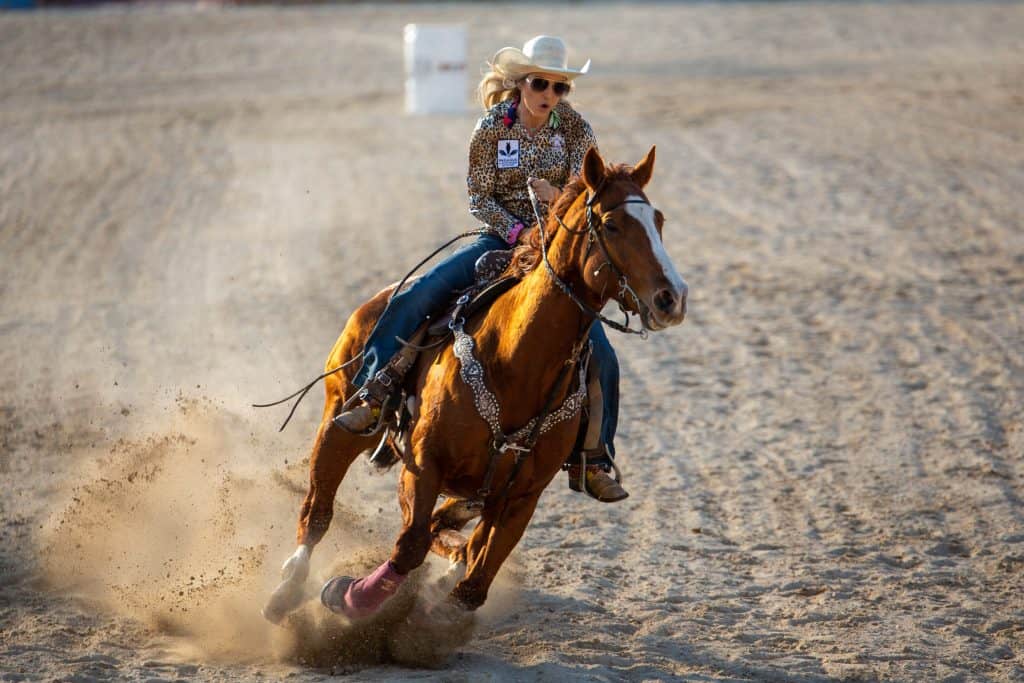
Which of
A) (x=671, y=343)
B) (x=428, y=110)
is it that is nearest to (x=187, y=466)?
(x=671, y=343)

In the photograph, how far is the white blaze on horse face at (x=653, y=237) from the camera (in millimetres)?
4408

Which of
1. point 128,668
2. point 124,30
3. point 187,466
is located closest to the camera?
point 128,668

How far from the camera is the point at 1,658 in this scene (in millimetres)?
5324

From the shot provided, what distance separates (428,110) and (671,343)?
11.2 metres

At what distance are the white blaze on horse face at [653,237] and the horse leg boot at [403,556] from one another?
4.30 feet

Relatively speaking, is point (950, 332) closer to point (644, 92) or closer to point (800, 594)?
point (800, 594)

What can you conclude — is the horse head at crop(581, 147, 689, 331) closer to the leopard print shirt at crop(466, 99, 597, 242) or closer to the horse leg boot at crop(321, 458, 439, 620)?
the leopard print shirt at crop(466, 99, 597, 242)

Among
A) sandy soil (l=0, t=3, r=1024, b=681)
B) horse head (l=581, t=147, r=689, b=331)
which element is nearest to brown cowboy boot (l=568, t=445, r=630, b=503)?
sandy soil (l=0, t=3, r=1024, b=681)

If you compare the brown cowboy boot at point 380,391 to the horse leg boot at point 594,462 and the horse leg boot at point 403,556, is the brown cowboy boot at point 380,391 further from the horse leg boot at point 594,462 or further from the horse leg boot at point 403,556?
the horse leg boot at point 594,462

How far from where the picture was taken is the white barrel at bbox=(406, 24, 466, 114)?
20562 mm

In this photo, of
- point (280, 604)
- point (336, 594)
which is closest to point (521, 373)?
point (336, 594)

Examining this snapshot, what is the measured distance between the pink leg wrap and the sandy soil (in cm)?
28

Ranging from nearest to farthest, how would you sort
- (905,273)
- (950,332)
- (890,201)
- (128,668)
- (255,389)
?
(128,668) < (255,389) < (950,332) < (905,273) < (890,201)

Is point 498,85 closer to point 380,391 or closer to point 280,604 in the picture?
point 380,391
